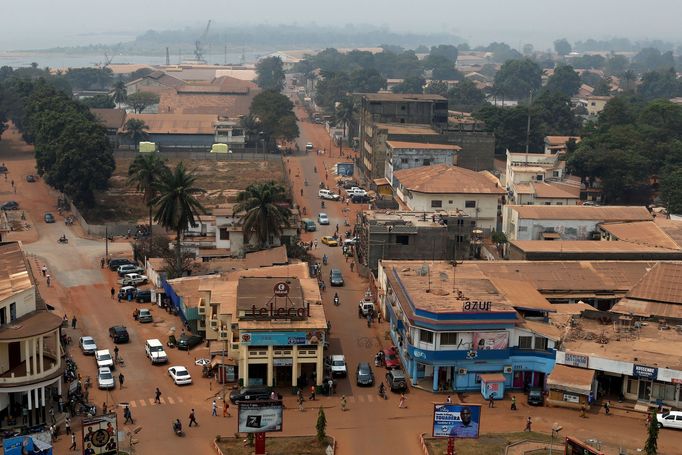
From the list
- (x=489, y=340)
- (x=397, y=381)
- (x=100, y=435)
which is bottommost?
(x=397, y=381)

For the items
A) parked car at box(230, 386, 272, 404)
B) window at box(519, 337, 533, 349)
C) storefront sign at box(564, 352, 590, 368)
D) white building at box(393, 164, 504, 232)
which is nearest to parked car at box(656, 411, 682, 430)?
storefront sign at box(564, 352, 590, 368)

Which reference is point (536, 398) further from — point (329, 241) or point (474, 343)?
point (329, 241)

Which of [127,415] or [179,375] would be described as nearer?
[127,415]

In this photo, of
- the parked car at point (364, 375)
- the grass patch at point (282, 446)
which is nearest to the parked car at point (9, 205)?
the parked car at point (364, 375)

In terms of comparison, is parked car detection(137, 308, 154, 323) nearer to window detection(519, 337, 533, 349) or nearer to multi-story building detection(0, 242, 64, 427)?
multi-story building detection(0, 242, 64, 427)

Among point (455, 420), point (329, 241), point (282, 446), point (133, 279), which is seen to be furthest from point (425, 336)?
point (329, 241)

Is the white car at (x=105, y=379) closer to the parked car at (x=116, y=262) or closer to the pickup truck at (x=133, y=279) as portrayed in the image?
the pickup truck at (x=133, y=279)
